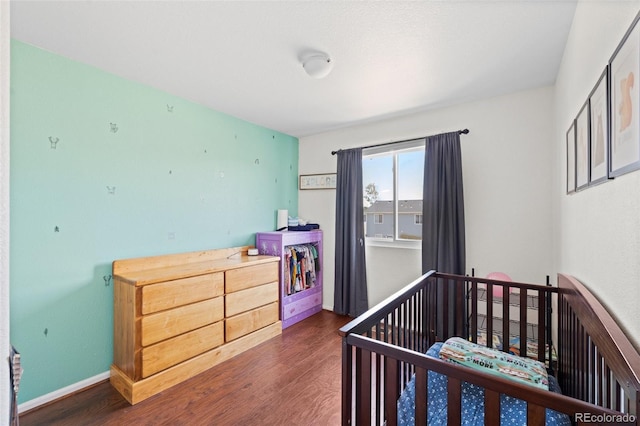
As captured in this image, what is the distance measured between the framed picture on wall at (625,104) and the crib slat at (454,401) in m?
0.82

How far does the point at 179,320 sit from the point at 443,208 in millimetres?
2619

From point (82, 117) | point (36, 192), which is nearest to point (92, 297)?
point (36, 192)

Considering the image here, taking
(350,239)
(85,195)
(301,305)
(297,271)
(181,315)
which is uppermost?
(85,195)

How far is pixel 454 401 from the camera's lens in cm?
95

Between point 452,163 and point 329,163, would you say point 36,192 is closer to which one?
point 329,163

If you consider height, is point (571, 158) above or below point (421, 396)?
above

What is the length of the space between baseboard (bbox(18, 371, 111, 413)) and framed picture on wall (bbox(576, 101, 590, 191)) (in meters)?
3.41

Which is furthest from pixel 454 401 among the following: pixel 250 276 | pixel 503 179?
pixel 503 179

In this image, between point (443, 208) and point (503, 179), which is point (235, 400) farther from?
point (503, 179)

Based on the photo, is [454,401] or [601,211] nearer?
[454,401]

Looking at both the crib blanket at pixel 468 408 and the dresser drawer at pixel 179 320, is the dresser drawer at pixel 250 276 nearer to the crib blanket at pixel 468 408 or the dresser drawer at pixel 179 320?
the dresser drawer at pixel 179 320

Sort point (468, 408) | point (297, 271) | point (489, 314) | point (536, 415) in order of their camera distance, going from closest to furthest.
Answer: point (536, 415), point (468, 408), point (489, 314), point (297, 271)

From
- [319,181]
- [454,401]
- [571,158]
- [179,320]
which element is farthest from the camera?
[319,181]

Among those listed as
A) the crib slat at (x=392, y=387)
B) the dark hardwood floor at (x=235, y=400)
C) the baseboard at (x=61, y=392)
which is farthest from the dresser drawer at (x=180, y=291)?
the crib slat at (x=392, y=387)
